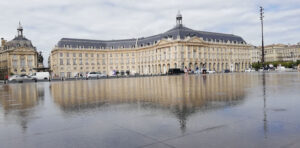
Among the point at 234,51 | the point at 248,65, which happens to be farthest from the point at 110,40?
the point at 248,65

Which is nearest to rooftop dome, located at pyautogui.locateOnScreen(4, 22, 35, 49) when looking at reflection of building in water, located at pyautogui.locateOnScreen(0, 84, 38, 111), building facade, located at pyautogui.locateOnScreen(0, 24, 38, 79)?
building facade, located at pyautogui.locateOnScreen(0, 24, 38, 79)

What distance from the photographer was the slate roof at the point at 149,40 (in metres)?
91.2

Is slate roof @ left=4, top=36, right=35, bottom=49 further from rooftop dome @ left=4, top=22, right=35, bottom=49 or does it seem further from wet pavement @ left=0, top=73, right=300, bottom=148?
wet pavement @ left=0, top=73, right=300, bottom=148

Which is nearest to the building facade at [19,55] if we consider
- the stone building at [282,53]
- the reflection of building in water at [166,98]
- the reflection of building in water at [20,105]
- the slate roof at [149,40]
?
the slate roof at [149,40]

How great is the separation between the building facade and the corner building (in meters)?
9.52

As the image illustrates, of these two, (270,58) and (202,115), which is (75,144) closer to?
(202,115)

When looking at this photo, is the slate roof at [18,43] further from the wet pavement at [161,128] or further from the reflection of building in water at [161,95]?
the wet pavement at [161,128]

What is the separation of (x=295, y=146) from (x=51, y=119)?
5.36 meters

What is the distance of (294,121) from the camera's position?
4.75m

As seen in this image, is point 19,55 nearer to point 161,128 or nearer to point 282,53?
point 161,128

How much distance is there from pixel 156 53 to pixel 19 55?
5968 centimetres

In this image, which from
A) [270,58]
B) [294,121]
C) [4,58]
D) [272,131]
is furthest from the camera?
[270,58]

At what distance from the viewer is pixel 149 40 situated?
103125 millimetres

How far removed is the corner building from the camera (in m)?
90.6
